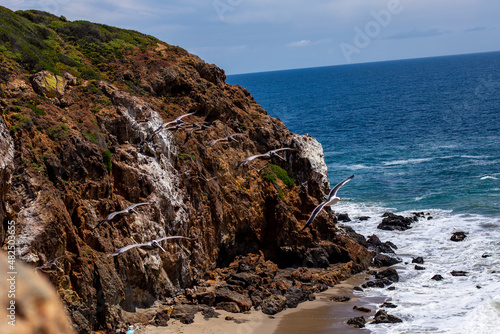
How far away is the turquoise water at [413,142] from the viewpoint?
53344 mm

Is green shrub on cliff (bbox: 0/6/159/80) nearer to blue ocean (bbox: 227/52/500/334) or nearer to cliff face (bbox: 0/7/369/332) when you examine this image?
cliff face (bbox: 0/7/369/332)

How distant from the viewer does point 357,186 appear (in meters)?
58.5

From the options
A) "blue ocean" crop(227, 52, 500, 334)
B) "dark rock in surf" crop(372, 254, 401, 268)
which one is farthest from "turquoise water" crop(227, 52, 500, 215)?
"dark rock in surf" crop(372, 254, 401, 268)

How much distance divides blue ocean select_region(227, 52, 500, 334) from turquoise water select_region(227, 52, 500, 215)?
5.6 inches

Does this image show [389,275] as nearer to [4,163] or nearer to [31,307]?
[4,163]

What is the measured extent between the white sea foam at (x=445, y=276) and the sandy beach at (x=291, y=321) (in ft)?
5.36

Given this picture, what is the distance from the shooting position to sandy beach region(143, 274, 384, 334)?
23828 millimetres

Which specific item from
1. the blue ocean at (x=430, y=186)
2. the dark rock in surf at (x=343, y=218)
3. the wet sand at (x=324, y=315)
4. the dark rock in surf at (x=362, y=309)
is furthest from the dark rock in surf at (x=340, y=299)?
the dark rock in surf at (x=343, y=218)

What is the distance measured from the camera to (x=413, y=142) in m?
81.3

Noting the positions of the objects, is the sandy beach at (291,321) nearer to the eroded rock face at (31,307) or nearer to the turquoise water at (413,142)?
the eroded rock face at (31,307)

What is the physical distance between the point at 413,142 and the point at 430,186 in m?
26.8

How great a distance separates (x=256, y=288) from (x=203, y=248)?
12.7 feet

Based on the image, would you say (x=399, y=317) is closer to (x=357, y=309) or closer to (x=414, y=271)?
(x=357, y=309)

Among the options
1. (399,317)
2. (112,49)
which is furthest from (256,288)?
(112,49)
